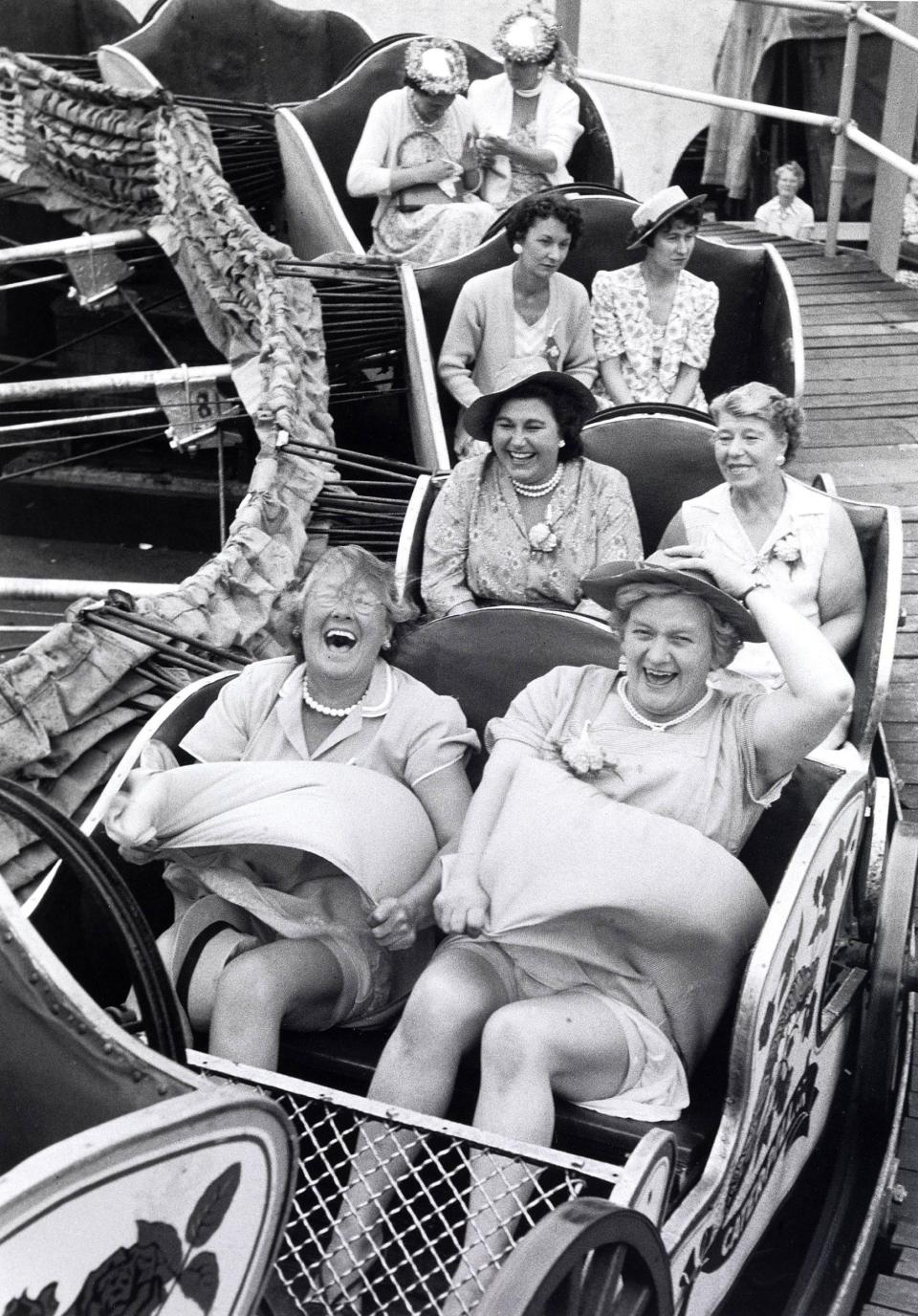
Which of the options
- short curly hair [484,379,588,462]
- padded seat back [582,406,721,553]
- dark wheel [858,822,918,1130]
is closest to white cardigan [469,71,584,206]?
padded seat back [582,406,721,553]

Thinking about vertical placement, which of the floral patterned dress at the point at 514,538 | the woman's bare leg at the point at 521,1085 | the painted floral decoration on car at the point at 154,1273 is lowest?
the woman's bare leg at the point at 521,1085

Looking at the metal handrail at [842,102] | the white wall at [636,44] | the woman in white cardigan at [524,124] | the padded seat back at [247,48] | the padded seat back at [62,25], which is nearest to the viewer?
the woman in white cardigan at [524,124]

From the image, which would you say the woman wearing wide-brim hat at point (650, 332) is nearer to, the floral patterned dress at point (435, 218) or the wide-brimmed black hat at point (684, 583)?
the floral patterned dress at point (435, 218)

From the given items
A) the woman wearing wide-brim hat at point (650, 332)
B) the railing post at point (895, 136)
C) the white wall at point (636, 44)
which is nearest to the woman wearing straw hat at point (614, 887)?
the woman wearing wide-brim hat at point (650, 332)

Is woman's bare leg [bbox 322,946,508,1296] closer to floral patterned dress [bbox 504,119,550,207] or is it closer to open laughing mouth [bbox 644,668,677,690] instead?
open laughing mouth [bbox 644,668,677,690]

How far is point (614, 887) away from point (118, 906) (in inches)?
25.6

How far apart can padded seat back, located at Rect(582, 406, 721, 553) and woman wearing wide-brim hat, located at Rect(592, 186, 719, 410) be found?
2.10 ft

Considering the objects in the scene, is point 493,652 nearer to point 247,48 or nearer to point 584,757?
point 584,757

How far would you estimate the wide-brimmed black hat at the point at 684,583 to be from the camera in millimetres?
2354

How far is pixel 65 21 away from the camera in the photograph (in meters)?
8.26

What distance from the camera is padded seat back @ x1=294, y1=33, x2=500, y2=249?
A: 6.27 m

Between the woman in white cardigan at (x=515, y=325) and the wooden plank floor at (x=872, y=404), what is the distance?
0.80 metres

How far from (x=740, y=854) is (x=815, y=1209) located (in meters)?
0.65

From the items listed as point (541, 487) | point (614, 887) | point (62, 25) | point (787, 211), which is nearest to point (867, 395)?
point (541, 487)
